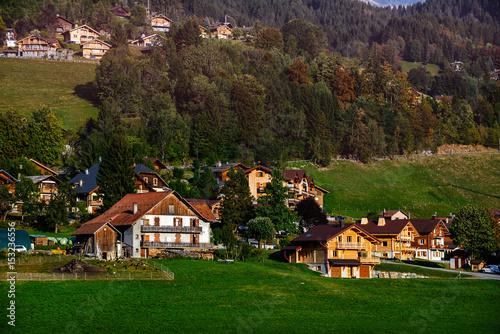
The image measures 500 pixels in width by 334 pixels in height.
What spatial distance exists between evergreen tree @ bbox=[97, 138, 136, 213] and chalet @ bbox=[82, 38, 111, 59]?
111812 mm

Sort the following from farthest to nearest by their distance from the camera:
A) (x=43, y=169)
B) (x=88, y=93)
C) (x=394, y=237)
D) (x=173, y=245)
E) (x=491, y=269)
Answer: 1. (x=88, y=93)
2. (x=43, y=169)
3. (x=394, y=237)
4. (x=491, y=269)
5. (x=173, y=245)

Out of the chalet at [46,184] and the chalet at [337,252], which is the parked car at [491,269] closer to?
the chalet at [337,252]

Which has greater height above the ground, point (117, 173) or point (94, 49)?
point (94, 49)

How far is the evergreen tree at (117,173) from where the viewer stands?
281 ft

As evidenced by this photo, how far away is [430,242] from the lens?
99.8m

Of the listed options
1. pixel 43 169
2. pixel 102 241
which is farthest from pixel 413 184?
pixel 102 241

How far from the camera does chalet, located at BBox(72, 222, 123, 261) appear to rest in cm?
6594

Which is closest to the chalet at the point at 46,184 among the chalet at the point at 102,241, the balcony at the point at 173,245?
the balcony at the point at 173,245

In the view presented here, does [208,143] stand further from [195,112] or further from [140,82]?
[140,82]

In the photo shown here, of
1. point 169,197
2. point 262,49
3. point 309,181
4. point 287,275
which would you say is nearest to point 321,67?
point 262,49

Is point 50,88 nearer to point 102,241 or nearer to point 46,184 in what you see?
point 46,184

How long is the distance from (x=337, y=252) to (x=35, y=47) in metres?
142

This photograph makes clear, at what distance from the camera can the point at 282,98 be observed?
161 metres

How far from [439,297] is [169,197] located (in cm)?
3227
